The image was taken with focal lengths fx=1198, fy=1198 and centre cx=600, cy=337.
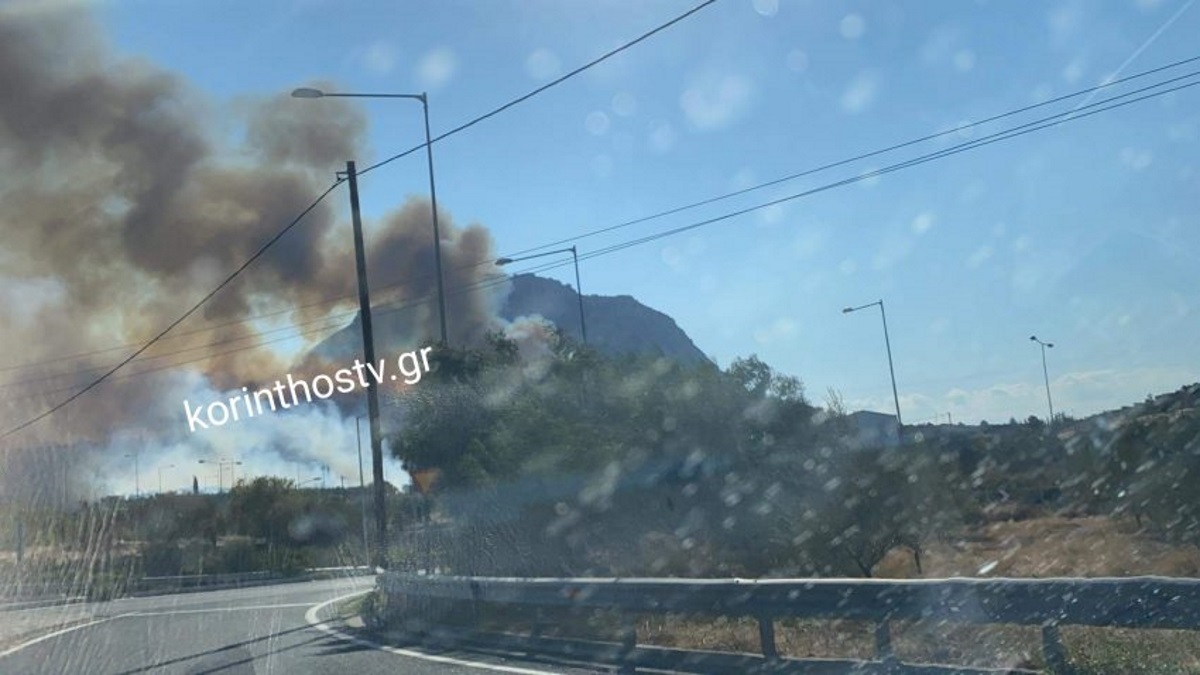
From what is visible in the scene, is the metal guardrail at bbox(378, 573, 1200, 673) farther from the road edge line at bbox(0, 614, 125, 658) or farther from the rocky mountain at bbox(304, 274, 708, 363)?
the rocky mountain at bbox(304, 274, 708, 363)

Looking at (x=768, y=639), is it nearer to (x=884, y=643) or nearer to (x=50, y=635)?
(x=884, y=643)

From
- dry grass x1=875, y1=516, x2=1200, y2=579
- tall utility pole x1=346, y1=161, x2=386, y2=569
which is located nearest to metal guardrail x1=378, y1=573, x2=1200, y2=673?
dry grass x1=875, y1=516, x2=1200, y2=579

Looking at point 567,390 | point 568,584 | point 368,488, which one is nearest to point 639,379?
point 567,390

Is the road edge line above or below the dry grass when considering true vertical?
above

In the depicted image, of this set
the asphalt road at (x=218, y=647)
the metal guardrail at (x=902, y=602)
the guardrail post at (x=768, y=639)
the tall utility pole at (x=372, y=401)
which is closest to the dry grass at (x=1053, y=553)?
the metal guardrail at (x=902, y=602)

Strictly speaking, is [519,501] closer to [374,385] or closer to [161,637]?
[374,385]
